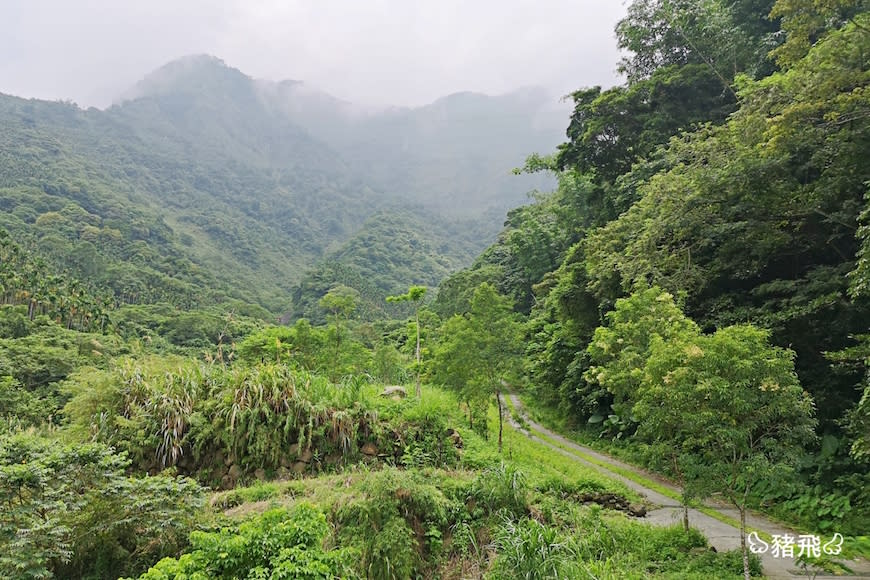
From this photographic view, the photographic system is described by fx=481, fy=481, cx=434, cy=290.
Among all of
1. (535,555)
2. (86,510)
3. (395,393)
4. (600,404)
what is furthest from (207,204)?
(535,555)

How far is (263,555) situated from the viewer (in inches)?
159

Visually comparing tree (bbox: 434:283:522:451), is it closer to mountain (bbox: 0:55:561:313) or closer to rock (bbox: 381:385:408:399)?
rock (bbox: 381:385:408:399)

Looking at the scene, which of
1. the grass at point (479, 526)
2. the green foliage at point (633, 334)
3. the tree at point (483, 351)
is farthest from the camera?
the tree at point (483, 351)

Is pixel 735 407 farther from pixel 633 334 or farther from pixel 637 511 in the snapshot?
pixel 633 334

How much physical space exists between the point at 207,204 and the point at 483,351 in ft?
436

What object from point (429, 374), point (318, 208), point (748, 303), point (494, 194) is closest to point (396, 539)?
point (429, 374)

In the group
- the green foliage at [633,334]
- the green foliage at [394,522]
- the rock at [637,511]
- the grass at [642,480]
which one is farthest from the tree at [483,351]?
the green foliage at [394,522]

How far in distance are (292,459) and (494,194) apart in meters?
166

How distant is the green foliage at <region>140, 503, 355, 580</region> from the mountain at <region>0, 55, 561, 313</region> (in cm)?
6429

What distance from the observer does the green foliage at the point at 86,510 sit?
430 centimetres

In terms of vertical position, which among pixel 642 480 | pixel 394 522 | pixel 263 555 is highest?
pixel 263 555

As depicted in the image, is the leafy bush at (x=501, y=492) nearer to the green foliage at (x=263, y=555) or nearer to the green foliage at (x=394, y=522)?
the green foliage at (x=394, y=522)

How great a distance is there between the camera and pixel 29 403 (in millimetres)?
23266

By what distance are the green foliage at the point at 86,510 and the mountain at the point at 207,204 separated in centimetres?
6279
